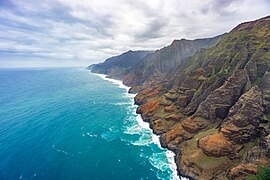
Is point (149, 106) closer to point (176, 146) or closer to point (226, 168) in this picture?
point (176, 146)

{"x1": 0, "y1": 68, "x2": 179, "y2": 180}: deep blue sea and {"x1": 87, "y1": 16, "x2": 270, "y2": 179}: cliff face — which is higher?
{"x1": 87, "y1": 16, "x2": 270, "y2": 179}: cliff face

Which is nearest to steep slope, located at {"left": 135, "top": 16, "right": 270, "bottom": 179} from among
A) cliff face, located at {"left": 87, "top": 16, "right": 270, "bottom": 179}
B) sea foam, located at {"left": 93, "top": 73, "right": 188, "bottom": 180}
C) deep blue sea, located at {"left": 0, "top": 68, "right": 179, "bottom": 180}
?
cliff face, located at {"left": 87, "top": 16, "right": 270, "bottom": 179}

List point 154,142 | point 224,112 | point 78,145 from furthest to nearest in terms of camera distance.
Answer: point 154,142 → point 78,145 → point 224,112

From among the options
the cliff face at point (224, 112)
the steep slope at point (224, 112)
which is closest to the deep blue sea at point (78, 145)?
the steep slope at point (224, 112)

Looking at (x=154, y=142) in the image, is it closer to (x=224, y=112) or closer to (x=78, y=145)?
(x=224, y=112)

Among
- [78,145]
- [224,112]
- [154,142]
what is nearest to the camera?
[224,112]

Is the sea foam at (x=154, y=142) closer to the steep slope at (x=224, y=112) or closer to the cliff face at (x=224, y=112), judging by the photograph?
the cliff face at (x=224, y=112)

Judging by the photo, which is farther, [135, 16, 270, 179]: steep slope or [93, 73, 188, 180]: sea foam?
[93, 73, 188, 180]: sea foam

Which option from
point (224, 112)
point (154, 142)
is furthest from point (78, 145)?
point (224, 112)

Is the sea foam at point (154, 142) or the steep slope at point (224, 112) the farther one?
the sea foam at point (154, 142)

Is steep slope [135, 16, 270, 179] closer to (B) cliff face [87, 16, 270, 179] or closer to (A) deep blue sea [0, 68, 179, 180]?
(B) cliff face [87, 16, 270, 179]
